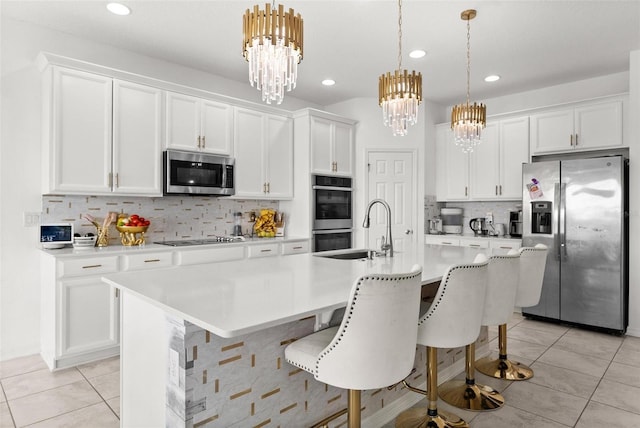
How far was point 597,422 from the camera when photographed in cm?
229

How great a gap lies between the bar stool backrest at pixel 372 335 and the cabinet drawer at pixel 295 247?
Result: 307cm

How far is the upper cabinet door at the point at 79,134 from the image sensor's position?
10.3ft

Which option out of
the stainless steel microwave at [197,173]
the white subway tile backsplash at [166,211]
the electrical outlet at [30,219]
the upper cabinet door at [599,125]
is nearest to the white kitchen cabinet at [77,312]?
the electrical outlet at [30,219]

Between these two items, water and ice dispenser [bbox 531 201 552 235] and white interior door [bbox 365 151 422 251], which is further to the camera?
white interior door [bbox 365 151 422 251]

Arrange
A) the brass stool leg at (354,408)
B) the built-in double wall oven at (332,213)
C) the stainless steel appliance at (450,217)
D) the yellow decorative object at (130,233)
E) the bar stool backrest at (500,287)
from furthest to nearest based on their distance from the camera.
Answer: the stainless steel appliance at (450,217) < the built-in double wall oven at (332,213) < the yellow decorative object at (130,233) < the bar stool backrest at (500,287) < the brass stool leg at (354,408)

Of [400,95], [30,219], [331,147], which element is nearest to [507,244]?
[331,147]

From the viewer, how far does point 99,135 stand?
3359 mm

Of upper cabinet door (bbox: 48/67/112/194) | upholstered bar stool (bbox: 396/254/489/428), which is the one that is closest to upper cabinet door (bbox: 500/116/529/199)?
upholstered bar stool (bbox: 396/254/489/428)

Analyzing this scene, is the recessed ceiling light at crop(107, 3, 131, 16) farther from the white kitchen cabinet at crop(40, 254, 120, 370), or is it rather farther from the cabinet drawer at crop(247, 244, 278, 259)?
the cabinet drawer at crop(247, 244, 278, 259)

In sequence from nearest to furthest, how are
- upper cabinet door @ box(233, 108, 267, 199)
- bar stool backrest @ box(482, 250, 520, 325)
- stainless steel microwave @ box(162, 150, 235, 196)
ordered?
1. bar stool backrest @ box(482, 250, 520, 325)
2. stainless steel microwave @ box(162, 150, 235, 196)
3. upper cabinet door @ box(233, 108, 267, 199)

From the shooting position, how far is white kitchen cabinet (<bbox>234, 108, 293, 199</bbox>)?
4.39 m

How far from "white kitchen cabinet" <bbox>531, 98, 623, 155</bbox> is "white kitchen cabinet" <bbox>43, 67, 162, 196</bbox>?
4243 millimetres

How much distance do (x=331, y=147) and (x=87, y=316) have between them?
3290 millimetres

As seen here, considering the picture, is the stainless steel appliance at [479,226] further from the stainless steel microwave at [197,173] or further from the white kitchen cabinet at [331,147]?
the stainless steel microwave at [197,173]
